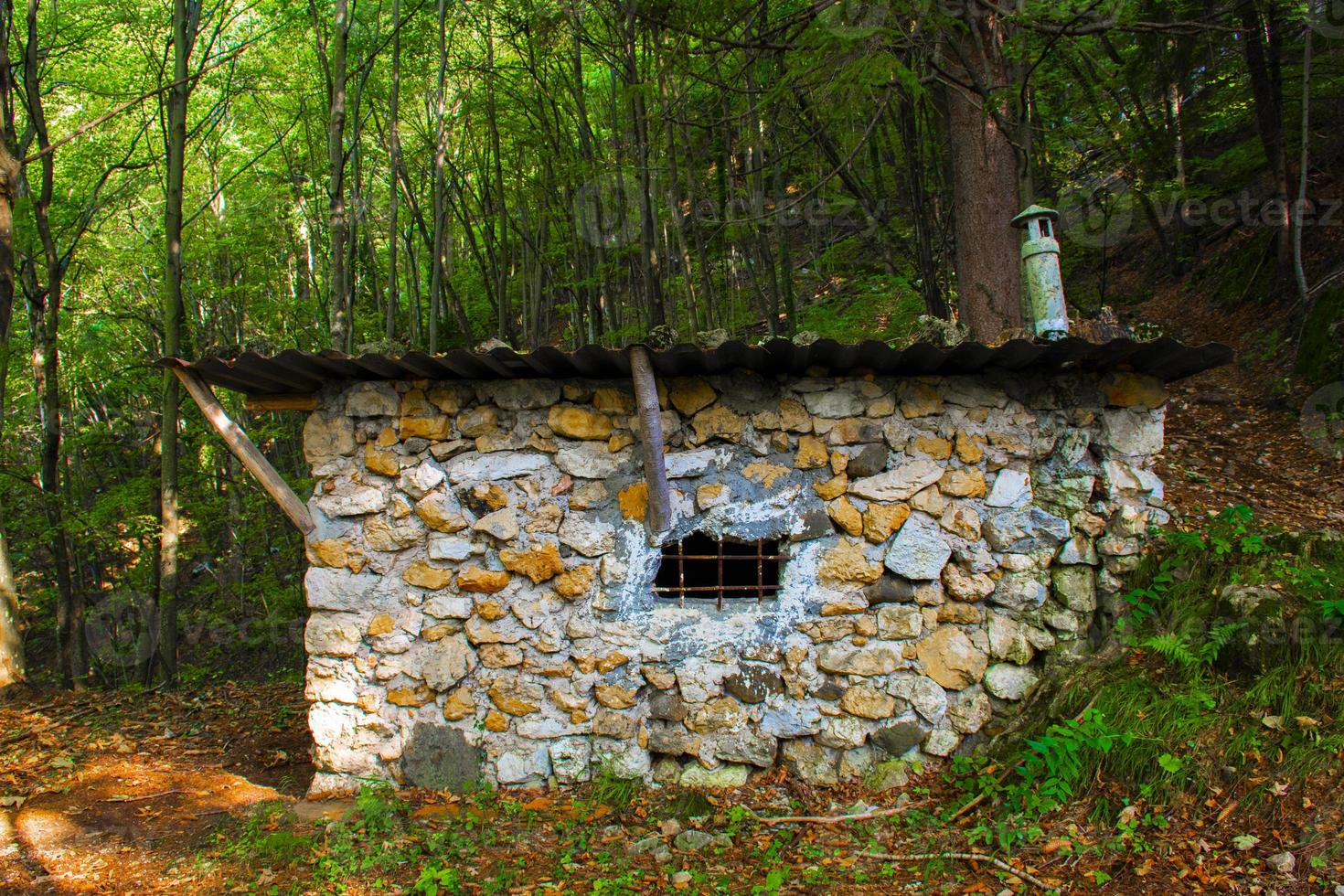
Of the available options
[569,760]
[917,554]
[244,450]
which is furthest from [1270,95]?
[244,450]

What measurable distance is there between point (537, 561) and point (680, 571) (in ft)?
2.37

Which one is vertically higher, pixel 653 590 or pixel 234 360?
pixel 234 360

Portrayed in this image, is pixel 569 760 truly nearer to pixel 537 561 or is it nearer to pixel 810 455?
pixel 537 561

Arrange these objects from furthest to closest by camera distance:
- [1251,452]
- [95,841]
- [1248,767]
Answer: [1251,452] < [95,841] < [1248,767]

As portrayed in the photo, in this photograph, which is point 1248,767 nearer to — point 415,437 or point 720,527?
point 720,527

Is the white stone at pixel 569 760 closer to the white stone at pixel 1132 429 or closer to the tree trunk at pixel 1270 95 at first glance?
the white stone at pixel 1132 429

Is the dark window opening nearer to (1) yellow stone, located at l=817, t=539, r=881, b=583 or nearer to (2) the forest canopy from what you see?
(1) yellow stone, located at l=817, t=539, r=881, b=583

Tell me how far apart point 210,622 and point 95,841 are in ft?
24.9

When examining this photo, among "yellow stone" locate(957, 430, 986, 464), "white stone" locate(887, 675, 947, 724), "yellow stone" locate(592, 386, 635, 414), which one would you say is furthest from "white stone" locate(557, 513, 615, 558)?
"yellow stone" locate(957, 430, 986, 464)

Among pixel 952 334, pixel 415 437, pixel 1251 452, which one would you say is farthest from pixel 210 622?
pixel 1251 452

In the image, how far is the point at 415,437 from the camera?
13.2ft

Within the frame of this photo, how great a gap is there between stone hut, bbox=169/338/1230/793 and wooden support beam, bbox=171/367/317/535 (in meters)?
0.03

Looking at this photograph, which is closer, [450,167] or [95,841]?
[95,841]

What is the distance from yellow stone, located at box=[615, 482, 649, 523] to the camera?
3.99 metres
